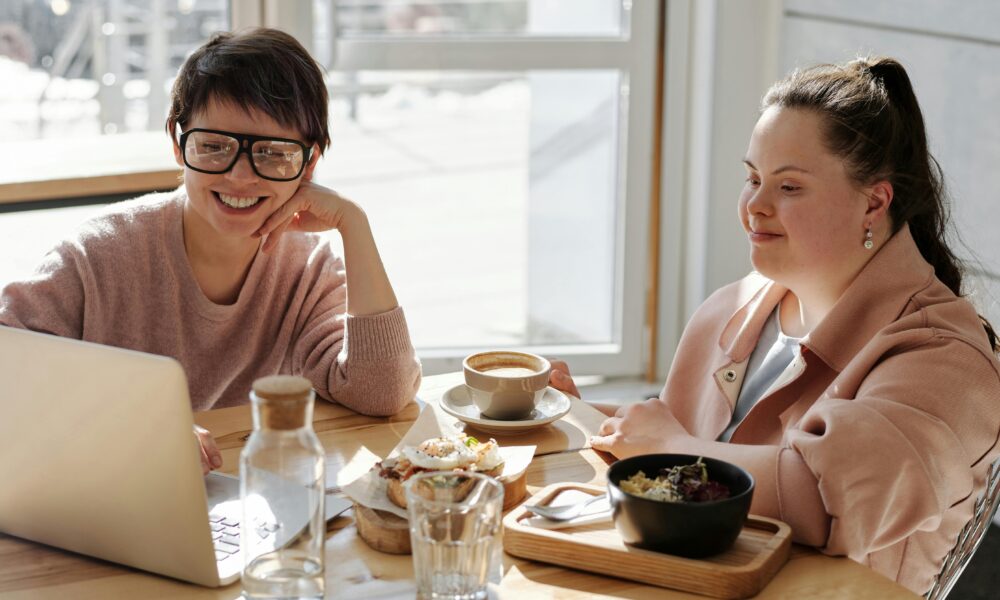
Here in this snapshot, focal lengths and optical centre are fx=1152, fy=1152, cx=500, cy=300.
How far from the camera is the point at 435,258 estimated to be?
11.6 ft

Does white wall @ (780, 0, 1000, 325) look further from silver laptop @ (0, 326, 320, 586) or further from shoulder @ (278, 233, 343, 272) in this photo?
silver laptop @ (0, 326, 320, 586)

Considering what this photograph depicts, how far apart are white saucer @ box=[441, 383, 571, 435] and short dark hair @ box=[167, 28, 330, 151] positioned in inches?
18.1

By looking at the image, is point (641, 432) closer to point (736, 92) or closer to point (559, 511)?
point (559, 511)

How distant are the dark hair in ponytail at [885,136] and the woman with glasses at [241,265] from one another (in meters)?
0.68

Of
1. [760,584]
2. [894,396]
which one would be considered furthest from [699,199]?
[760,584]

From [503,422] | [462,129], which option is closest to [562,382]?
[503,422]

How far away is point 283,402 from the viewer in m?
0.98

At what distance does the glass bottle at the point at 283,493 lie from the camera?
99cm

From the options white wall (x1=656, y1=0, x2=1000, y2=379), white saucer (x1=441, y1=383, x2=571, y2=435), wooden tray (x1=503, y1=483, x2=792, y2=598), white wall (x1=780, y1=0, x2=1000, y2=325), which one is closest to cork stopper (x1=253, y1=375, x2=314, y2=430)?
wooden tray (x1=503, y1=483, x2=792, y2=598)

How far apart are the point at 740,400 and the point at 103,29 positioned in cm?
221

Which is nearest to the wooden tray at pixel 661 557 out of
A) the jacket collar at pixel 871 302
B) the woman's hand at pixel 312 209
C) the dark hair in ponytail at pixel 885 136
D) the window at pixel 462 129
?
the jacket collar at pixel 871 302

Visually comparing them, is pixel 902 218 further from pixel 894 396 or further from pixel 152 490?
pixel 152 490

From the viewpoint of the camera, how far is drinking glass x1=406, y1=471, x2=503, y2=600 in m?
1.05

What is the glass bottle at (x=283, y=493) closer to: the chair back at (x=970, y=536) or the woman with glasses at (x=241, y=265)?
the woman with glasses at (x=241, y=265)
